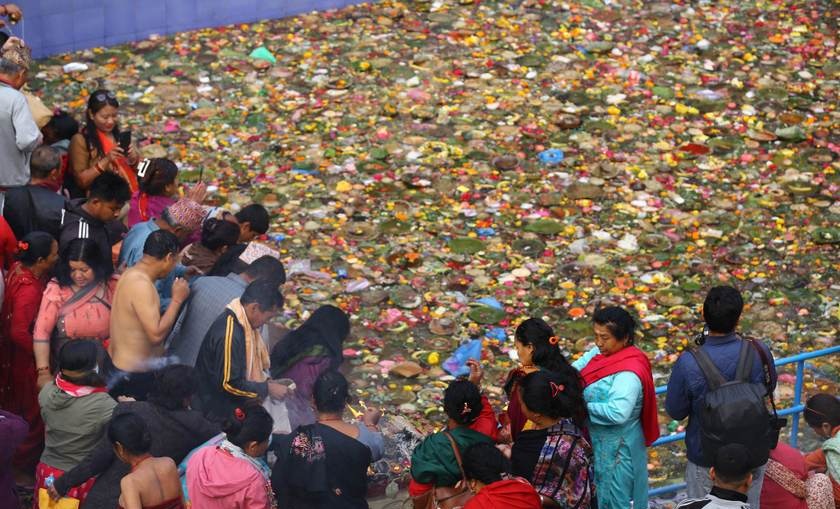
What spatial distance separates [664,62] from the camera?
11.0 meters

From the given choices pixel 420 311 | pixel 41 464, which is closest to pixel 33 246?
pixel 41 464

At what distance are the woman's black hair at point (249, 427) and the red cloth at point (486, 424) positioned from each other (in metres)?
0.89

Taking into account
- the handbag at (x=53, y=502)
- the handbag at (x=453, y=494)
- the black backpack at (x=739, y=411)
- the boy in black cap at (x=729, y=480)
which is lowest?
the handbag at (x=53, y=502)

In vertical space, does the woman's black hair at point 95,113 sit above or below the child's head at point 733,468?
below

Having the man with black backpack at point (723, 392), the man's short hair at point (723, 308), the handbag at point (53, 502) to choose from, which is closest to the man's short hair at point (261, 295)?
the handbag at point (53, 502)

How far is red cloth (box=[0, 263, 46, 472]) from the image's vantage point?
5.82m

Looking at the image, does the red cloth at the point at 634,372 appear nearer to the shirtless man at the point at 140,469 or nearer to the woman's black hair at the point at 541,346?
the woman's black hair at the point at 541,346

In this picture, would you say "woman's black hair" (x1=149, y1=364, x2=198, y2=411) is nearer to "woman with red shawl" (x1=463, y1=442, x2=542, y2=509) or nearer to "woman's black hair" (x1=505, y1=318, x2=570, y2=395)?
"woman with red shawl" (x1=463, y1=442, x2=542, y2=509)

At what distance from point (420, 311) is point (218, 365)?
2.49 metres

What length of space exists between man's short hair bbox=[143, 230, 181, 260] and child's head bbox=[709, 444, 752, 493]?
9.21 feet

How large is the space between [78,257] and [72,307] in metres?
0.25

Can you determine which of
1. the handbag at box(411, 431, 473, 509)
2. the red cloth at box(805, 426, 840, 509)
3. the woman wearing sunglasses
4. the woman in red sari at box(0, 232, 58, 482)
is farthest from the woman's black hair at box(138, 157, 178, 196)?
the red cloth at box(805, 426, 840, 509)

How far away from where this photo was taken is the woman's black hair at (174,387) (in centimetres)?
512

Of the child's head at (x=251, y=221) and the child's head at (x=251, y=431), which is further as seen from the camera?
the child's head at (x=251, y=221)
